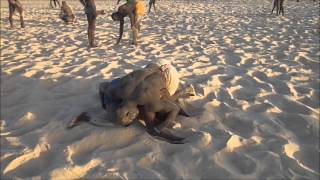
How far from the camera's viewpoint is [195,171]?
2.93m

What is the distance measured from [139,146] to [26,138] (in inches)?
43.8

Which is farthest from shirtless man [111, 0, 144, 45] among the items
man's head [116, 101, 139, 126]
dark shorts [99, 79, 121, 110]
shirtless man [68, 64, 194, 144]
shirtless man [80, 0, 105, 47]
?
man's head [116, 101, 139, 126]

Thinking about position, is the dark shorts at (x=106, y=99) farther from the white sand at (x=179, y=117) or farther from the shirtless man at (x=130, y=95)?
the white sand at (x=179, y=117)

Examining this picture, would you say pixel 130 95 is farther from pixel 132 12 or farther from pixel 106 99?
pixel 132 12

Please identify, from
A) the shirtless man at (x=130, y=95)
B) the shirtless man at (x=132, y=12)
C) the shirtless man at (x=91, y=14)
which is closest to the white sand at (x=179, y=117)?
the shirtless man at (x=130, y=95)

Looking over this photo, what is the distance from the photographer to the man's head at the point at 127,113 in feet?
11.1

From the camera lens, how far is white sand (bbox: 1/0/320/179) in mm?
2996

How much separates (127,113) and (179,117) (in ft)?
2.19

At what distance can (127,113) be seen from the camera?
11.2 ft

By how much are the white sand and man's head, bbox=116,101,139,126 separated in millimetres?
Answer: 146

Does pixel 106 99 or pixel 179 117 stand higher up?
pixel 106 99

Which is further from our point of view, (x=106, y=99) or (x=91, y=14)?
(x=91, y=14)

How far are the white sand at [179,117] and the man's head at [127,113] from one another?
0.15 m

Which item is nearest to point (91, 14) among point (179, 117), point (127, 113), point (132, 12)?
point (132, 12)
